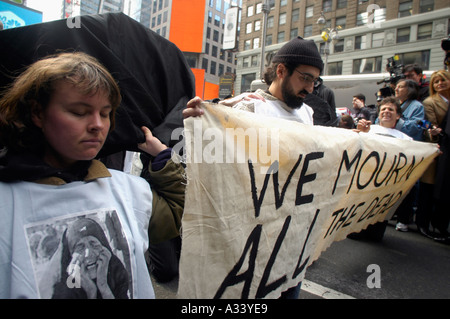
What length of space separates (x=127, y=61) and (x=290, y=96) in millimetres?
990

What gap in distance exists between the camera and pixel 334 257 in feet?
10.5

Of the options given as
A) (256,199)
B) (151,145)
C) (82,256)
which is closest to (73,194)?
(82,256)

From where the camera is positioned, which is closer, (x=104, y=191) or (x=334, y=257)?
(x=104, y=191)

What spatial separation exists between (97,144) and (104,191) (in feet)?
0.54

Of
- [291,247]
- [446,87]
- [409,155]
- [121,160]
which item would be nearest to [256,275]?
[291,247]

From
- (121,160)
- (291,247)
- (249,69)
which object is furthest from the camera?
(249,69)

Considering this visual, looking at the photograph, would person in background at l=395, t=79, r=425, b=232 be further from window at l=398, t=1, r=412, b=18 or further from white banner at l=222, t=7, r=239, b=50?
window at l=398, t=1, r=412, b=18

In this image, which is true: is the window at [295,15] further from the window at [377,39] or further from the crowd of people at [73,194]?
the crowd of people at [73,194]

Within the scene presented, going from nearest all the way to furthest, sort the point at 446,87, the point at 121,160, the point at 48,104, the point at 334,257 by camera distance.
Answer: the point at 48,104
the point at 121,160
the point at 334,257
the point at 446,87

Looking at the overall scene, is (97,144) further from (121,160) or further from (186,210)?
(121,160)

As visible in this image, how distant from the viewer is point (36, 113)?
954 mm

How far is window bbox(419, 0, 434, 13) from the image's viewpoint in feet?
90.3
